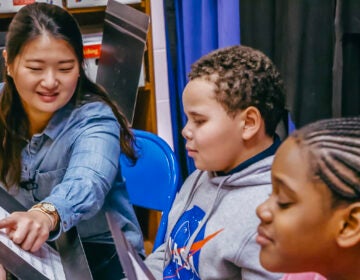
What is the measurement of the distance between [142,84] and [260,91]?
166 cm

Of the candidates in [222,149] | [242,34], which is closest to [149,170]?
[242,34]

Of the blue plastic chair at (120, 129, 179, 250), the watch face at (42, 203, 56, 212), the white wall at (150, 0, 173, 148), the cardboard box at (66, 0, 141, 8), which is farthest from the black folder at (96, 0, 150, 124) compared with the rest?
the watch face at (42, 203, 56, 212)

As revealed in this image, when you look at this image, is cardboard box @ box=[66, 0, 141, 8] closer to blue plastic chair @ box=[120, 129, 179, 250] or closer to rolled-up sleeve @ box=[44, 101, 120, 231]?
blue plastic chair @ box=[120, 129, 179, 250]

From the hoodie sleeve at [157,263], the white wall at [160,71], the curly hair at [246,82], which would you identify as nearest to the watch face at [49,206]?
the hoodie sleeve at [157,263]

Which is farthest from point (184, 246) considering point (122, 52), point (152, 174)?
point (122, 52)

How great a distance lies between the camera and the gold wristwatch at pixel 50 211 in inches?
41.3

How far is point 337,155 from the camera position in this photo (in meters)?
0.60

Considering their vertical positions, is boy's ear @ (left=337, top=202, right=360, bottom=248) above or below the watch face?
above

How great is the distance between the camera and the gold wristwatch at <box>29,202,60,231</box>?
105cm

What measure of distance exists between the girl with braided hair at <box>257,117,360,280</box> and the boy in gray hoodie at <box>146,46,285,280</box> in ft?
1.15

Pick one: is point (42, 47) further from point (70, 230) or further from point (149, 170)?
point (149, 170)

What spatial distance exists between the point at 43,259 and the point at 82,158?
32 centimetres

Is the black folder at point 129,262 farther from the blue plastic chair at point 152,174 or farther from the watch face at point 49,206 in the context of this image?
the blue plastic chair at point 152,174

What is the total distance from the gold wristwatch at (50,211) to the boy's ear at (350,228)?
600 mm
